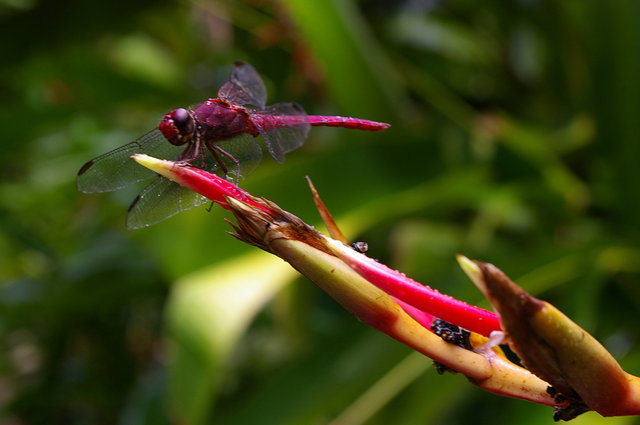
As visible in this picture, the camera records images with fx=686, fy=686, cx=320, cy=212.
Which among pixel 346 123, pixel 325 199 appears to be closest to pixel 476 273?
pixel 346 123

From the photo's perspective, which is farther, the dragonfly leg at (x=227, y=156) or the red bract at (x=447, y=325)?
the dragonfly leg at (x=227, y=156)

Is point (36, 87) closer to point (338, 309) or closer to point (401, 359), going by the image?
point (338, 309)

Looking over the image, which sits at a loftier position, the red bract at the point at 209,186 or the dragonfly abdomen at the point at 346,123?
the red bract at the point at 209,186

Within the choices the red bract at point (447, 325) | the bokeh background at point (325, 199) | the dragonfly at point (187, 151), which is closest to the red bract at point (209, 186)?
the red bract at point (447, 325)

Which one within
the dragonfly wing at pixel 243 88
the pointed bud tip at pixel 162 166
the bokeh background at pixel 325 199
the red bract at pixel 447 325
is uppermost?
the pointed bud tip at pixel 162 166

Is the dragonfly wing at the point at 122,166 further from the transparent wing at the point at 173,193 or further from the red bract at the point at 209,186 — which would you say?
the red bract at the point at 209,186

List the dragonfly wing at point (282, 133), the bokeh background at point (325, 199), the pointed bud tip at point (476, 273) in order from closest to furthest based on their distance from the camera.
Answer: the pointed bud tip at point (476, 273) → the dragonfly wing at point (282, 133) → the bokeh background at point (325, 199)

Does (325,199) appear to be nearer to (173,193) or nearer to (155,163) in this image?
(173,193)
